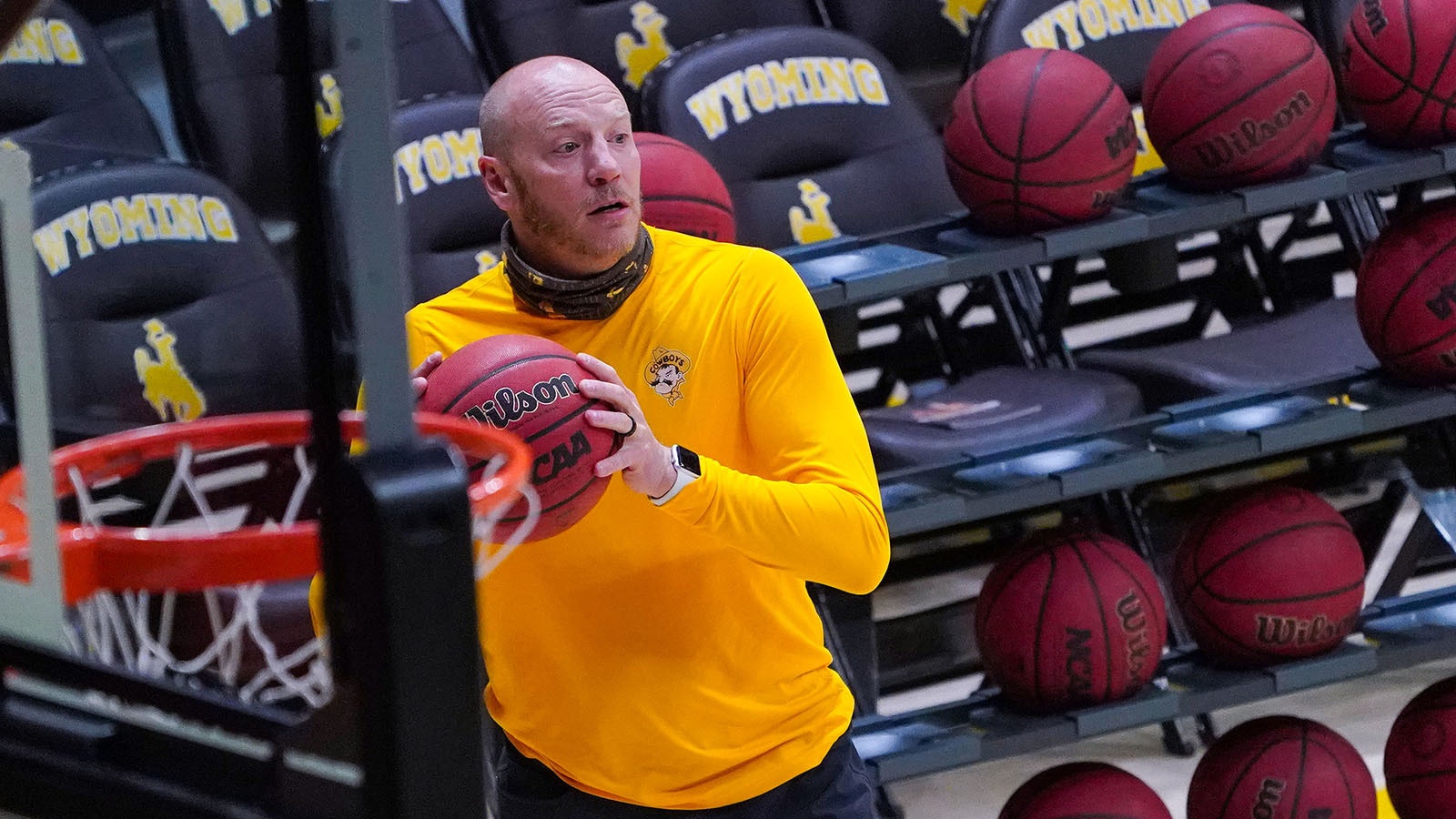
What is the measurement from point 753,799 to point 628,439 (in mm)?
614

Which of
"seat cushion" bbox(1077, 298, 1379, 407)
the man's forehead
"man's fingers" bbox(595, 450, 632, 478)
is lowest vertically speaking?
"seat cushion" bbox(1077, 298, 1379, 407)

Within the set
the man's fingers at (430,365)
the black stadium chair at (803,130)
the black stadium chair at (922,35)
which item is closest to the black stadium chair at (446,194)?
the black stadium chair at (803,130)

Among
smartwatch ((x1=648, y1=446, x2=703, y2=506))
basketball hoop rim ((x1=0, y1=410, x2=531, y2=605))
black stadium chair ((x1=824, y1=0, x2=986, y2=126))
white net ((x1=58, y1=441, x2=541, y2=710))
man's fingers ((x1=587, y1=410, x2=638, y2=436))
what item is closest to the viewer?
→ basketball hoop rim ((x1=0, y1=410, x2=531, y2=605))

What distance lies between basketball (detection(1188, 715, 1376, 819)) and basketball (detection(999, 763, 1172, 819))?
0.15 m

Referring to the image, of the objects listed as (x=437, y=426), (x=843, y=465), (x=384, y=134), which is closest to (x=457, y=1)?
(x=843, y=465)

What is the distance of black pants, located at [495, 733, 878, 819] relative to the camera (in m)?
2.35

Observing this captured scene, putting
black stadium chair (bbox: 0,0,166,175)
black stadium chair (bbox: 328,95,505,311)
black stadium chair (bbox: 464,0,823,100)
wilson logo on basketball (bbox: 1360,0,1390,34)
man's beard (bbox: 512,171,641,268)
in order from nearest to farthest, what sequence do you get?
man's beard (bbox: 512,171,641,268) < wilson logo on basketball (bbox: 1360,0,1390,34) < black stadium chair (bbox: 328,95,505,311) < black stadium chair (bbox: 0,0,166,175) < black stadium chair (bbox: 464,0,823,100)

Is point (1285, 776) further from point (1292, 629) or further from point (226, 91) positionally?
point (226, 91)

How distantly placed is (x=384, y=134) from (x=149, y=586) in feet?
1.63

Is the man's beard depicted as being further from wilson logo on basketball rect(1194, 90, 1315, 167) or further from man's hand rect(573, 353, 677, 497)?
wilson logo on basketball rect(1194, 90, 1315, 167)

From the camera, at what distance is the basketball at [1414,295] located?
353cm

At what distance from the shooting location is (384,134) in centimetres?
91

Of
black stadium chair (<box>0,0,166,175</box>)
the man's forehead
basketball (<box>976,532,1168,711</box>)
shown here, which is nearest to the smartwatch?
the man's forehead

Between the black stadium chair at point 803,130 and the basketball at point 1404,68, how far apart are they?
0.95 m
